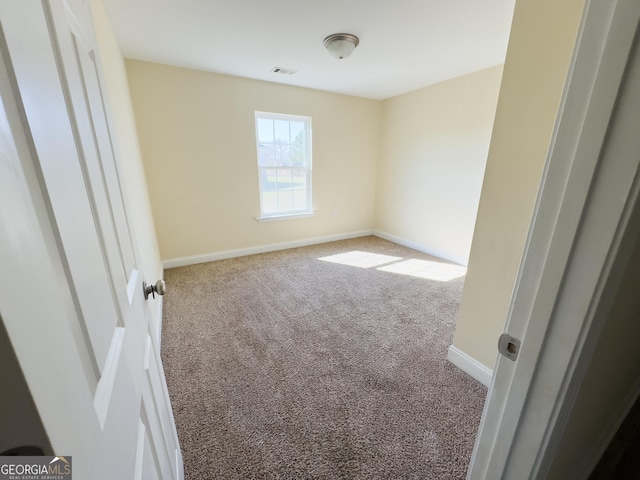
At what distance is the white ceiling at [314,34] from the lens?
1788 mm

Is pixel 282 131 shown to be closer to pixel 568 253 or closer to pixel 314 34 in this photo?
pixel 314 34

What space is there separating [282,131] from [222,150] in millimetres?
922

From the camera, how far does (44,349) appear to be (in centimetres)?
29

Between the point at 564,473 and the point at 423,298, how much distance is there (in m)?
1.90

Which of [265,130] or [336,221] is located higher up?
[265,130]

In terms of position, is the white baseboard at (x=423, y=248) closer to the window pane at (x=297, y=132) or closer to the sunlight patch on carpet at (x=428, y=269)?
the sunlight patch on carpet at (x=428, y=269)

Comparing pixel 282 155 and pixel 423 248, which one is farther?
pixel 423 248

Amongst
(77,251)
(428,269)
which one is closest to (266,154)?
(428,269)

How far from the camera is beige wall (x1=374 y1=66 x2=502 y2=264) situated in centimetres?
312

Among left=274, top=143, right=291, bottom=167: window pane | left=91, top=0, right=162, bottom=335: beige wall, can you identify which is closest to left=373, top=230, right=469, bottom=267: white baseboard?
left=274, top=143, right=291, bottom=167: window pane

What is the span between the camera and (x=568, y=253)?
50 cm

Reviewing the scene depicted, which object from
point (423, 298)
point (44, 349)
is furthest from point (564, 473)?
point (423, 298)

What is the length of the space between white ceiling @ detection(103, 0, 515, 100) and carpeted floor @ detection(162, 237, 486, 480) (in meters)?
2.37

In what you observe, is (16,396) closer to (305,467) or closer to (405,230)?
(305,467)
